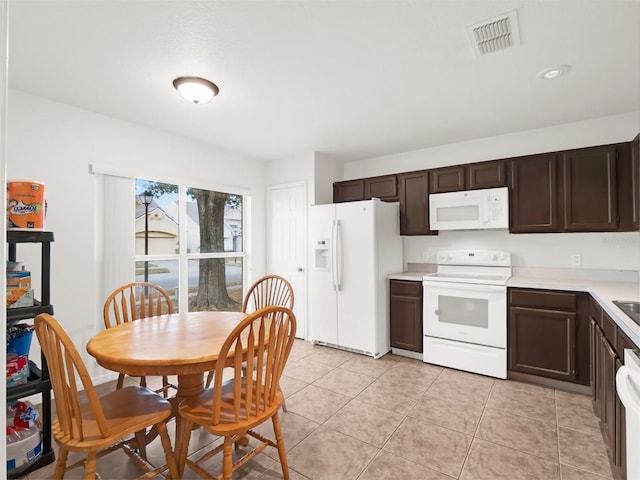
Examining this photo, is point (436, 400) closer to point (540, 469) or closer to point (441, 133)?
point (540, 469)

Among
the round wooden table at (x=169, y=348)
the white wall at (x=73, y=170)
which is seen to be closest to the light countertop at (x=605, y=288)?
the round wooden table at (x=169, y=348)

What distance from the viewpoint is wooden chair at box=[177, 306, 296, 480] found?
1.49 metres

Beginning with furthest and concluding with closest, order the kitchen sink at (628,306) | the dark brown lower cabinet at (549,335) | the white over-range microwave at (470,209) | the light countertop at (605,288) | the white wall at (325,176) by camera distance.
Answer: the white wall at (325,176) < the white over-range microwave at (470,209) < the dark brown lower cabinet at (549,335) < the kitchen sink at (628,306) < the light countertop at (605,288)

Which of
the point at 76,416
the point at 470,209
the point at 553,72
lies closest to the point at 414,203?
the point at 470,209

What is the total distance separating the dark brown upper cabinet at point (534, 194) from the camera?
304 cm

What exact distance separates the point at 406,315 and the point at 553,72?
251 centimetres

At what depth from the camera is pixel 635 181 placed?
8.55 feet

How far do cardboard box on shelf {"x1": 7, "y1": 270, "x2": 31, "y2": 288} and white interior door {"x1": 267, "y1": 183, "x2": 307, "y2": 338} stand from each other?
2.82 meters

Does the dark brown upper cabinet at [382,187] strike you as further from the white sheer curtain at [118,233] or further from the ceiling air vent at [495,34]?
the white sheer curtain at [118,233]

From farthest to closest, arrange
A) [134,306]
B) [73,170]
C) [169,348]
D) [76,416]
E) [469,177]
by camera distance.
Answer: [469,177] → [73,170] → [134,306] → [169,348] → [76,416]

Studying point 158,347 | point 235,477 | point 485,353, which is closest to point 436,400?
point 485,353

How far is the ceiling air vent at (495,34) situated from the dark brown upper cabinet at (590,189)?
1613mm

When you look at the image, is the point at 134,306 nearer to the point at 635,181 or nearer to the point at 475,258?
the point at 475,258

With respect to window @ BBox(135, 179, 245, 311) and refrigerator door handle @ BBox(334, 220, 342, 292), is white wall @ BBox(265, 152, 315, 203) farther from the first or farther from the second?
refrigerator door handle @ BBox(334, 220, 342, 292)
